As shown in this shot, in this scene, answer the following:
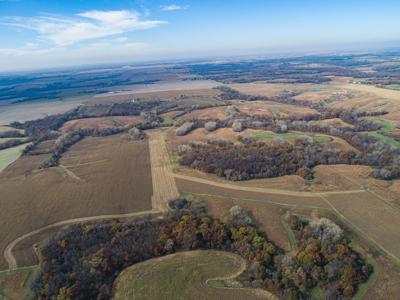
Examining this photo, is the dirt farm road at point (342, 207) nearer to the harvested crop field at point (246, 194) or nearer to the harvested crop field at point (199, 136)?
the harvested crop field at point (246, 194)

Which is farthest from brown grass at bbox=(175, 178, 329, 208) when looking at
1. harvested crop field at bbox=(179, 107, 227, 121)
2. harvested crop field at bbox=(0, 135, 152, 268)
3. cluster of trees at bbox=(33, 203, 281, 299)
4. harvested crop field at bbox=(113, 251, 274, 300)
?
harvested crop field at bbox=(179, 107, 227, 121)

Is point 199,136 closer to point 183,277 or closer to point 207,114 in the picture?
point 207,114

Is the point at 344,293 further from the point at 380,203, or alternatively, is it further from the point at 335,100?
the point at 335,100

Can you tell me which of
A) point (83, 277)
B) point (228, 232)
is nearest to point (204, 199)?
point (228, 232)

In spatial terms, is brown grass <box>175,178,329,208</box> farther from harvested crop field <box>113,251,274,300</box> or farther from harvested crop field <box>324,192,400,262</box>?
harvested crop field <box>113,251,274,300</box>

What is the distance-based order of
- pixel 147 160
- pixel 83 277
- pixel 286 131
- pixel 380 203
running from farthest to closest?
1. pixel 286 131
2. pixel 147 160
3. pixel 380 203
4. pixel 83 277

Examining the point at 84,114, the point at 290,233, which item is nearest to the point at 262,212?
the point at 290,233
